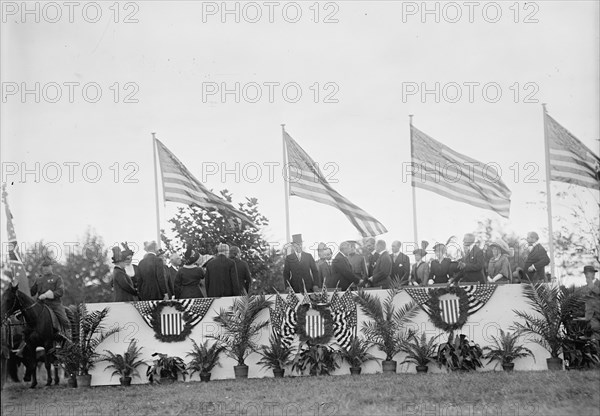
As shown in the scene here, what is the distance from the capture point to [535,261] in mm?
18969

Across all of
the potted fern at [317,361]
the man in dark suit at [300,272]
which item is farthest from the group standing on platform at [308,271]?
the potted fern at [317,361]

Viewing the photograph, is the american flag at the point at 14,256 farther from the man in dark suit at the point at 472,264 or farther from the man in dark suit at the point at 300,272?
the man in dark suit at the point at 472,264

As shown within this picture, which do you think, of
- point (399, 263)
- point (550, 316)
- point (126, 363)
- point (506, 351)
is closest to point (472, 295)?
point (506, 351)

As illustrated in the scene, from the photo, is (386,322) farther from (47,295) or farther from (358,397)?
(47,295)

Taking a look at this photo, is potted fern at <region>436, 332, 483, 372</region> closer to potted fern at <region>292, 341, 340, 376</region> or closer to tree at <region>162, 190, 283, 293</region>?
potted fern at <region>292, 341, 340, 376</region>

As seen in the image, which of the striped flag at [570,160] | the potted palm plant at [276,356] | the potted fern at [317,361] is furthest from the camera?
the striped flag at [570,160]

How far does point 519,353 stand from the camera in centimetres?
1697

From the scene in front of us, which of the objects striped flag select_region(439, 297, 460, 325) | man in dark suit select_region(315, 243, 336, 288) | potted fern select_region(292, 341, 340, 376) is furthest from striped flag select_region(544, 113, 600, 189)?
potted fern select_region(292, 341, 340, 376)

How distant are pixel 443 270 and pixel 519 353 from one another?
3456 millimetres

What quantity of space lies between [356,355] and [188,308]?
3.17 m

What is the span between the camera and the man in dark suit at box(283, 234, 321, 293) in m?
19.3

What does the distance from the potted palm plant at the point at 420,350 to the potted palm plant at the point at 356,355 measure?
0.59 meters

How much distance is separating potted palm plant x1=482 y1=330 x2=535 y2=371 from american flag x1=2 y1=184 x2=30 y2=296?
26.1 ft

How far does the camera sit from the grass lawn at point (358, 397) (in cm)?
1389
